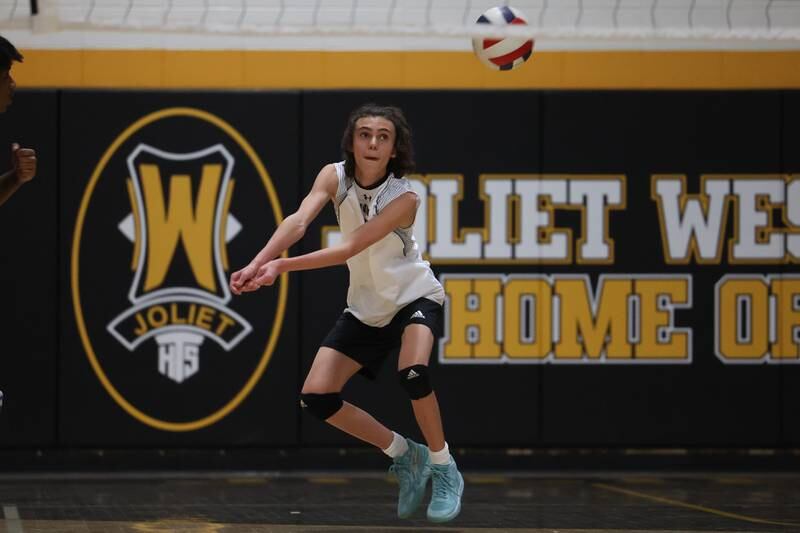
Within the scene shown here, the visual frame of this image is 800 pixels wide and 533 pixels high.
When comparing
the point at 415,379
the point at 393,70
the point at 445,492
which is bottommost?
the point at 445,492

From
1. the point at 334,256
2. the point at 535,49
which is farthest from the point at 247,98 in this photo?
the point at 334,256

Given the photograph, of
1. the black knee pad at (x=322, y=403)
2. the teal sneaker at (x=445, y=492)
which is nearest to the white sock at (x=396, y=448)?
the teal sneaker at (x=445, y=492)

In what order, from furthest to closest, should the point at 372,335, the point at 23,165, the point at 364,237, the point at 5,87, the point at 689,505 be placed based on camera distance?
the point at 689,505
the point at 372,335
the point at 364,237
the point at 23,165
the point at 5,87

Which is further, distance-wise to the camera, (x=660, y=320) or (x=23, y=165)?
(x=660, y=320)

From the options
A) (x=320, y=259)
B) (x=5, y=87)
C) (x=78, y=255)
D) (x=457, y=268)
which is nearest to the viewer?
(x=5, y=87)

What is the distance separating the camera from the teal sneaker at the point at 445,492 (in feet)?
22.7

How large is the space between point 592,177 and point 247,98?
2851 mm

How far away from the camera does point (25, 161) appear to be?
6.07m

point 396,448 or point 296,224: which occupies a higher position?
point 296,224

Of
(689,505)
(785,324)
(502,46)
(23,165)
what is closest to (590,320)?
(785,324)

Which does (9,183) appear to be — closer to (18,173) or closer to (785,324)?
(18,173)

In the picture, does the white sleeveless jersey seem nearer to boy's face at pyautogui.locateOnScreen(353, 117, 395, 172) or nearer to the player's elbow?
boy's face at pyautogui.locateOnScreen(353, 117, 395, 172)

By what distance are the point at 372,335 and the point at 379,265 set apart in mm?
383

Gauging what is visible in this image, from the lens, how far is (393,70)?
36.2 feet
